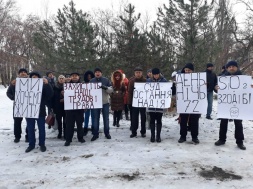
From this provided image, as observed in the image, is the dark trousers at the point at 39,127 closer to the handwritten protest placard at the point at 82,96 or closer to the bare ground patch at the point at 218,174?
the handwritten protest placard at the point at 82,96

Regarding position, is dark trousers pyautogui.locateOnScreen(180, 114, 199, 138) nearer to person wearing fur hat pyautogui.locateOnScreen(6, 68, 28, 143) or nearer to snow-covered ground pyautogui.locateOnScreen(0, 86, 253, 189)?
snow-covered ground pyautogui.locateOnScreen(0, 86, 253, 189)

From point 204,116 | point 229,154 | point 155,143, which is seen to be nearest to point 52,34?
point 204,116

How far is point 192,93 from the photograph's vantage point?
6.66 metres

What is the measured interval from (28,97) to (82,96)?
1291mm

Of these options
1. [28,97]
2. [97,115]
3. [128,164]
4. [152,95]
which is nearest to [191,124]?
[152,95]

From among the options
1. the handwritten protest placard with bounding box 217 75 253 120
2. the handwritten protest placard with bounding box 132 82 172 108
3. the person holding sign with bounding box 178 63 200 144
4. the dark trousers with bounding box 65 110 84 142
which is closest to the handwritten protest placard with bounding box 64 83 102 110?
the dark trousers with bounding box 65 110 84 142

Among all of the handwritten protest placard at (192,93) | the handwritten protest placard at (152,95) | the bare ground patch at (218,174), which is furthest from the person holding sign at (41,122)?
the bare ground patch at (218,174)

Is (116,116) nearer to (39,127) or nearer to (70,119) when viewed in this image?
(70,119)

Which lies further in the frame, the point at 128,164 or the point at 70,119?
the point at 70,119

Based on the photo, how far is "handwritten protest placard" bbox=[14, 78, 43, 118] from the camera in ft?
20.9

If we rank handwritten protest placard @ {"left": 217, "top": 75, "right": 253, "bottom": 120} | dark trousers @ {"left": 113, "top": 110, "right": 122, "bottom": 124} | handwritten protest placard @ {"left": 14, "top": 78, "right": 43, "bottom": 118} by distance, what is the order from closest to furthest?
handwritten protest placard @ {"left": 217, "top": 75, "right": 253, "bottom": 120}, handwritten protest placard @ {"left": 14, "top": 78, "right": 43, "bottom": 118}, dark trousers @ {"left": 113, "top": 110, "right": 122, "bottom": 124}

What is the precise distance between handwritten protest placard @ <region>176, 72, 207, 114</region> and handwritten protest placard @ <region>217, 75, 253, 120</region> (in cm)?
39

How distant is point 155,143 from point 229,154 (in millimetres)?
1731

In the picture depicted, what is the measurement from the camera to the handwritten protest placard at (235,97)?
19.9 ft
